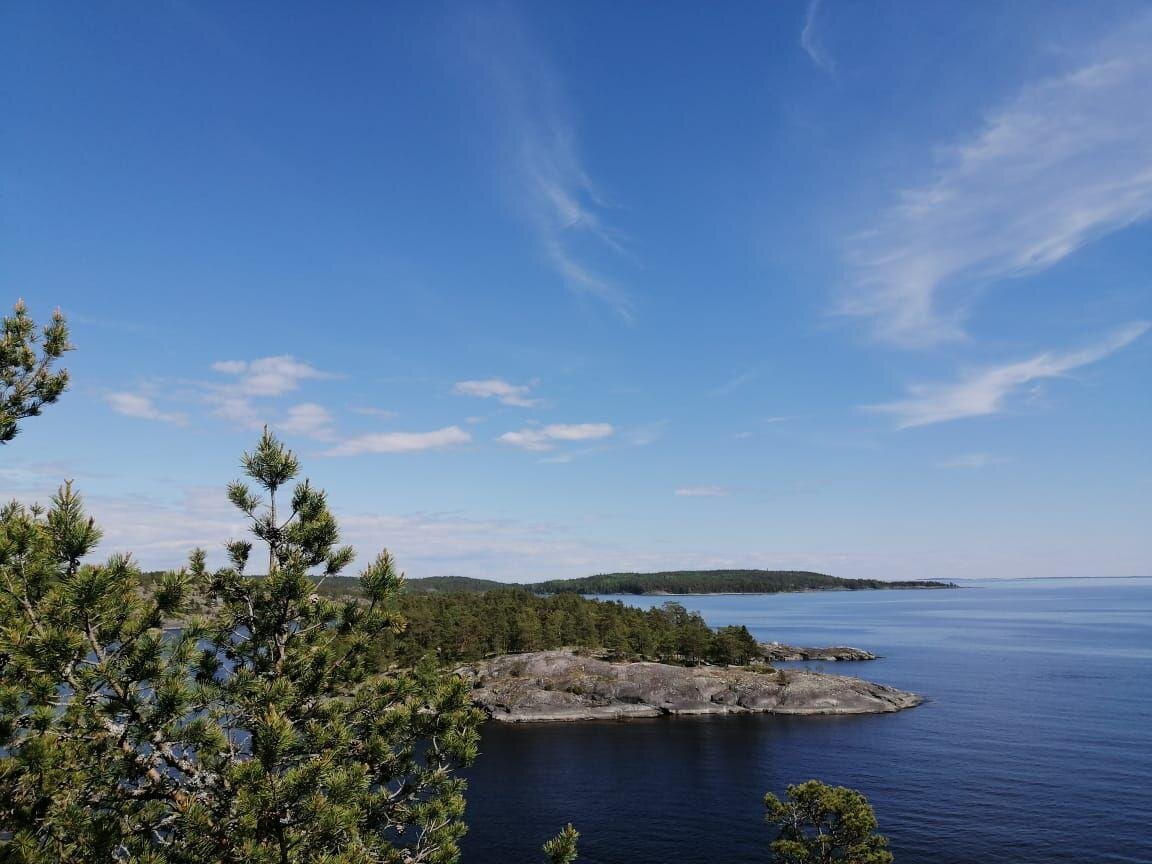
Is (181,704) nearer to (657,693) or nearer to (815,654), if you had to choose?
(657,693)

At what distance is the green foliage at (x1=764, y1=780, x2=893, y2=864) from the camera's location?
3566 cm

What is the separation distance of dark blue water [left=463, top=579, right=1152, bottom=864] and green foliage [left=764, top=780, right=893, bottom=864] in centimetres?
1731

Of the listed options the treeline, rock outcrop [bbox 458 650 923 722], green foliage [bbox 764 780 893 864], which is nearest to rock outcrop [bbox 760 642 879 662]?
the treeline

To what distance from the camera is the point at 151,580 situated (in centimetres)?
1154

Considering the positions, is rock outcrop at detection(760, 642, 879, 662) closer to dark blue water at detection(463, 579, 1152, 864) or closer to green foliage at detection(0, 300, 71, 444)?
dark blue water at detection(463, 579, 1152, 864)

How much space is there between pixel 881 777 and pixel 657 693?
43.4m

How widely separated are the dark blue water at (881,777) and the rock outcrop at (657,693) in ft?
15.3

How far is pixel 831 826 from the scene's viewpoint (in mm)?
38000

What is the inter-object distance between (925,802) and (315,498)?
241 ft

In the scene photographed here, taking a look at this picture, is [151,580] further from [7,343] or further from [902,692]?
[902,692]

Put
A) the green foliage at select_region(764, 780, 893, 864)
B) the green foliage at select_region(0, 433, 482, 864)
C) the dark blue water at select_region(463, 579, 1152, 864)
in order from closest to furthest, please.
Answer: the green foliage at select_region(0, 433, 482, 864)
the green foliage at select_region(764, 780, 893, 864)
the dark blue water at select_region(463, 579, 1152, 864)

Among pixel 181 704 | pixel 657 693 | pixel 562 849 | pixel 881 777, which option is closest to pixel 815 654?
pixel 657 693

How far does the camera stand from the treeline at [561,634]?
12962cm

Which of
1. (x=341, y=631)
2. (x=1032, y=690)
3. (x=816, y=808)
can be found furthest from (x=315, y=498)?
(x=1032, y=690)
